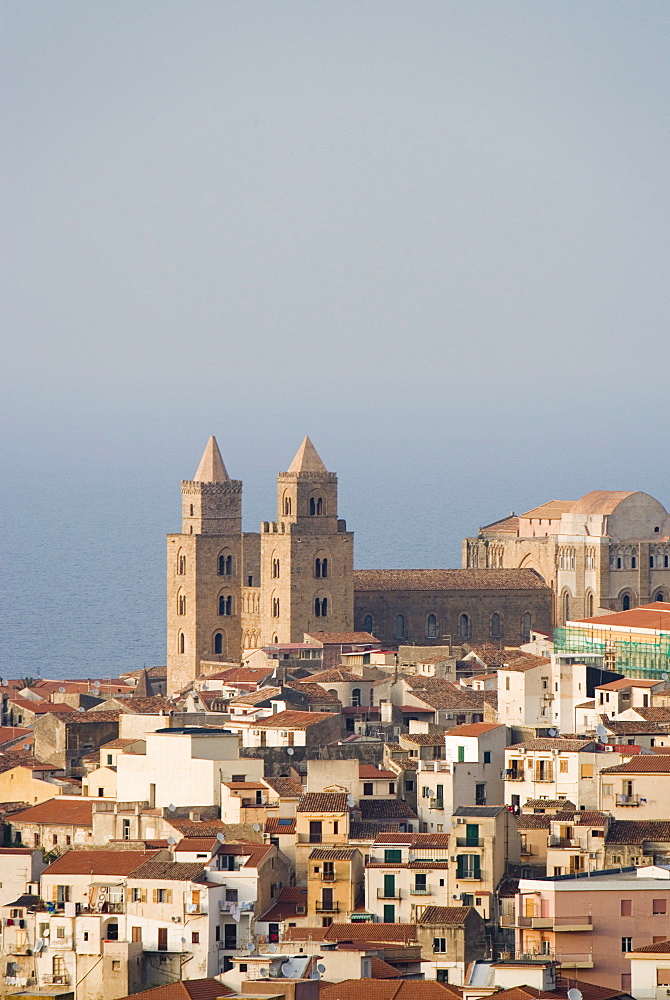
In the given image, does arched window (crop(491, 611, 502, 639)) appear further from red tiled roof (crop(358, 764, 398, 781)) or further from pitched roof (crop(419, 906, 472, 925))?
pitched roof (crop(419, 906, 472, 925))

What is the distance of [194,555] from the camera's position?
8962 centimetres

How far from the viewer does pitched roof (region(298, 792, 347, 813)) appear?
48.2 meters

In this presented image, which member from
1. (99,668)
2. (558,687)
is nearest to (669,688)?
(558,687)

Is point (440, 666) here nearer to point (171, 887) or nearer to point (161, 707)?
point (161, 707)

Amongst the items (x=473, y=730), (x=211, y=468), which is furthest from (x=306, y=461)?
(x=473, y=730)

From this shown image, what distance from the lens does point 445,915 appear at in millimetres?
43688

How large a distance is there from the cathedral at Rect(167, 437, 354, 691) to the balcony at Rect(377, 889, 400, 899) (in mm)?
40019

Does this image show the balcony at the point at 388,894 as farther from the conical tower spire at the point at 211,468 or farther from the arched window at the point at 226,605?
the conical tower spire at the point at 211,468

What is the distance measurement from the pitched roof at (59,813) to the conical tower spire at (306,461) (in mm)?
36872

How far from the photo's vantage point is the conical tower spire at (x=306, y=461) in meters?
90.4

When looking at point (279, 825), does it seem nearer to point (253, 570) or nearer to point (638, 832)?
point (638, 832)

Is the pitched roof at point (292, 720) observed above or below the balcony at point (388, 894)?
above

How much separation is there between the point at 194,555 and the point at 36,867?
41.2 meters

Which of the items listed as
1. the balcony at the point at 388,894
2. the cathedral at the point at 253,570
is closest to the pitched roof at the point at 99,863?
the balcony at the point at 388,894
